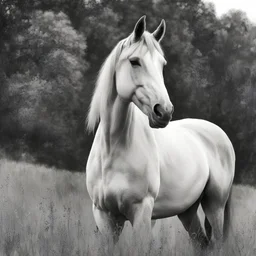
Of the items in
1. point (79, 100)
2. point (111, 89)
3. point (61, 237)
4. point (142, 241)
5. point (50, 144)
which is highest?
point (111, 89)

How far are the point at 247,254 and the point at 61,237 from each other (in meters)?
1.53

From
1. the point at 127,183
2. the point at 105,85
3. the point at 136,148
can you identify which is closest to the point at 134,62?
the point at 105,85

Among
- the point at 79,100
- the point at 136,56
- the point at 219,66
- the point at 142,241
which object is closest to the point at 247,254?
the point at 142,241

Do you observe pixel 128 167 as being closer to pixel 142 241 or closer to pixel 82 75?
pixel 142 241

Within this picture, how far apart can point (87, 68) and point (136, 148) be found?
22.8 ft

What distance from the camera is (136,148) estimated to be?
3.98 metres

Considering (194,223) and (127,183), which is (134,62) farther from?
(194,223)

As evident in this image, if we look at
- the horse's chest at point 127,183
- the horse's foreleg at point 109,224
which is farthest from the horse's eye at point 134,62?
the horse's foreleg at point 109,224

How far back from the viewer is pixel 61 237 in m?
3.90

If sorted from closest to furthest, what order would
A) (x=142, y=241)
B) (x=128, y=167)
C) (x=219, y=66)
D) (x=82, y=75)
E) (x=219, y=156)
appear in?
(x=142, y=241) → (x=128, y=167) → (x=219, y=156) → (x=82, y=75) → (x=219, y=66)

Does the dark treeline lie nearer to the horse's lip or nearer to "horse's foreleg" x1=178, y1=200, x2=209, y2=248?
"horse's foreleg" x1=178, y1=200, x2=209, y2=248

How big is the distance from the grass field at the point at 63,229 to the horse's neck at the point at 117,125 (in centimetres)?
73

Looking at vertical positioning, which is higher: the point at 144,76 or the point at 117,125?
the point at 144,76

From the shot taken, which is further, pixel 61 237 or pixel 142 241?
pixel 61 237
